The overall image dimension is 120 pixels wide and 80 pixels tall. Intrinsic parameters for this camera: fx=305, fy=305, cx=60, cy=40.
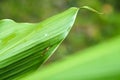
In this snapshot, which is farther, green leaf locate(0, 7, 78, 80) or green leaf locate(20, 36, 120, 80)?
green leaf locate(0, 7, 78, 80)

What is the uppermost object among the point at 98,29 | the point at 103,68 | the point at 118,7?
the point at 118,7

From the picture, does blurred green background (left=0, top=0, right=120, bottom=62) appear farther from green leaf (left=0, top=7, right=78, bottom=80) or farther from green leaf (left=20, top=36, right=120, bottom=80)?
green leaf (left=20, top=36, right=120, bottom=80)

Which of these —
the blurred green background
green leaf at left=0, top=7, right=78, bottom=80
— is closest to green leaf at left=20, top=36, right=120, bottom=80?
green leaf at left=0, top=7, right=78, bottom=80

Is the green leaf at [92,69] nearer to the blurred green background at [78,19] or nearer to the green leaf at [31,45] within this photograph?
the green leaf at [31,45]

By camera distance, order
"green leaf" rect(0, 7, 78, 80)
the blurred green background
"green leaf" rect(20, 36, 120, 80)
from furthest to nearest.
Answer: the blurred green background
"green leaf" rect(0, 7, 78, 80)
"green leaf" rect(20, 36, 120, 80)

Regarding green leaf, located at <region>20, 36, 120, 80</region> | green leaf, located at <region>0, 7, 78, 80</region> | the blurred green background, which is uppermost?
the blurred green background

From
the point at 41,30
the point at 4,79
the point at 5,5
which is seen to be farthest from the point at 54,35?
the point at 5,5

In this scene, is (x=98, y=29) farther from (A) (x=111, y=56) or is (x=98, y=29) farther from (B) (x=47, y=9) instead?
(A) (x=111, y=56)
